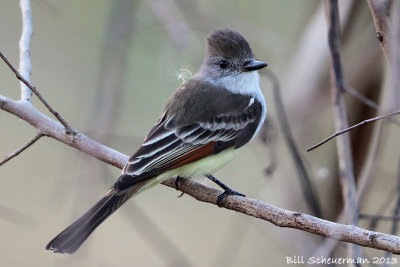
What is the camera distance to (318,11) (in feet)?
15.4

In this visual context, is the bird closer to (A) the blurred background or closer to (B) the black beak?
(B) the black beak

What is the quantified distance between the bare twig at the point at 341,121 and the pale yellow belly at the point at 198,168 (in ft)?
2.24

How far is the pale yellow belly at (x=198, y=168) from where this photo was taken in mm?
3043

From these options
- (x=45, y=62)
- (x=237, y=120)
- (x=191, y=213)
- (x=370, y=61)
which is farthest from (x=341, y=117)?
(x=45, y=62)

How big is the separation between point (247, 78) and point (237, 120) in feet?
1.10

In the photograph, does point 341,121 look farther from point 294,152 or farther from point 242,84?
point 242,84

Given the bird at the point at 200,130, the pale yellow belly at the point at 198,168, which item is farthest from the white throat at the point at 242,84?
the pale yellow belly at the point at 198,168

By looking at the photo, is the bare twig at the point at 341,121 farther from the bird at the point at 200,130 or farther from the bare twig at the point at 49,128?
the bare twig at the point at 49,128

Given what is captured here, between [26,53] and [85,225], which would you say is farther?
[26,53]

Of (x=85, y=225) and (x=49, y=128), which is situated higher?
(x=49, y=128)

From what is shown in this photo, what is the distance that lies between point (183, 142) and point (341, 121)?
0.89m

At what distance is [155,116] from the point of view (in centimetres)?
548

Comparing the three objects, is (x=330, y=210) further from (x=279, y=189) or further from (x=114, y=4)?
(x=114, y=4)

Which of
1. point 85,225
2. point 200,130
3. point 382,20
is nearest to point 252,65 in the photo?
point 200,130
